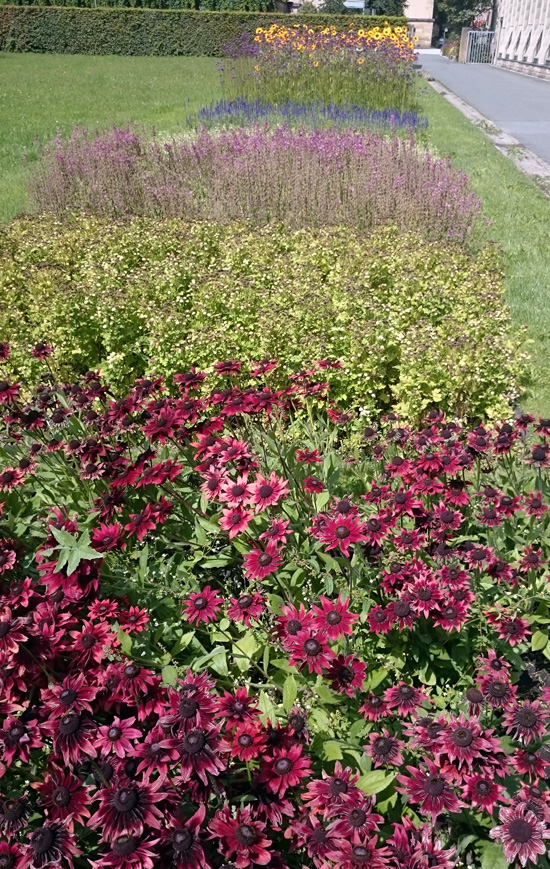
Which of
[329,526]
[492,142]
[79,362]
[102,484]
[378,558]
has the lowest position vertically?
[79,362]

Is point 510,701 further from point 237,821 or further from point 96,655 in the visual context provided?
point 96,655

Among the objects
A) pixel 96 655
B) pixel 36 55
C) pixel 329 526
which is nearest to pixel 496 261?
pixel 329 526

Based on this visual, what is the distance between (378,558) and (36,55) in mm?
31106

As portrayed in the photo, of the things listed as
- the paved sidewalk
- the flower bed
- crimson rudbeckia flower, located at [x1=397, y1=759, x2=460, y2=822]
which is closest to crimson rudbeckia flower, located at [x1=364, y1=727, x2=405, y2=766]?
crimson rudbeckia flower, located at [x1=397, y1=759, x2=460, y2=822]

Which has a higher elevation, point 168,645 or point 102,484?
point 102,484

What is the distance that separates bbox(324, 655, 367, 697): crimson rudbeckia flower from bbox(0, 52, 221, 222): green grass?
7840mm

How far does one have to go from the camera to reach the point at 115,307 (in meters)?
4.20

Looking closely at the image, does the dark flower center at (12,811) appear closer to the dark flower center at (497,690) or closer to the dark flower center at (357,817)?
the dark flower center at (357,817)

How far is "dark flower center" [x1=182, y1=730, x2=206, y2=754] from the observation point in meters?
1.23

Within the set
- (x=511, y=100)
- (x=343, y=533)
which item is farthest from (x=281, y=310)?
(x=511, y=100)

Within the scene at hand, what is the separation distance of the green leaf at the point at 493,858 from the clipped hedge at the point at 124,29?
30.7 m

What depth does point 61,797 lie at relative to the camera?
4.17 feet

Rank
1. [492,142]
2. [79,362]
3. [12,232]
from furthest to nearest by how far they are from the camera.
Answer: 1. [492,142]
2. [12,232]
3. [79,362]

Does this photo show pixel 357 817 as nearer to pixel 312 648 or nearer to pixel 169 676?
pixel 312 648
